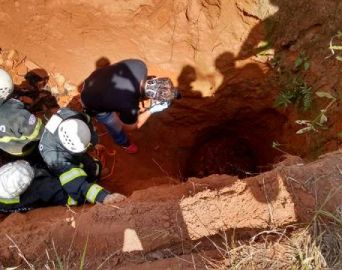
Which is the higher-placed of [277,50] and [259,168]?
[277,50]

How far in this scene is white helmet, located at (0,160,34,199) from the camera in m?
3.09

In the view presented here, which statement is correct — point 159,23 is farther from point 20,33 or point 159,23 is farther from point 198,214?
point 198,214

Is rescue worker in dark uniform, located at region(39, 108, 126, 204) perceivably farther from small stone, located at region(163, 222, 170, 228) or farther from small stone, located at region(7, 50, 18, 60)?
small stone, located at region(7, 50, 18, 60)

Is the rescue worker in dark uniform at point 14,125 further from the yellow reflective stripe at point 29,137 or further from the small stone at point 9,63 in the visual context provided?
the small stone at point 9,63

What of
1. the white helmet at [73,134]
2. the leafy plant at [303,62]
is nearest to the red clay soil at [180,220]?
the white helmet at [73,134]

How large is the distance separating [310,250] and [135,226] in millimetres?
1146

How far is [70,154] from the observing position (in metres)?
3.57

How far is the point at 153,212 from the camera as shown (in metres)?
2.74

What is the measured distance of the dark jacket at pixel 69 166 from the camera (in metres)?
3.33

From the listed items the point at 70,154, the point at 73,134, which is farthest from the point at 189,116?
the point at 73,134

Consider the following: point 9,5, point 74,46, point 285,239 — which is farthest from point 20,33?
point 285,239

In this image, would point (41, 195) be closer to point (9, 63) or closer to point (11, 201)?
point (11, 201)

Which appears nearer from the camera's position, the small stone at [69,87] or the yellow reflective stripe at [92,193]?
the yellow reflective stripe at [92,193]

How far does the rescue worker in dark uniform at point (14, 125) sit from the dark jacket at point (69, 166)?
220mm
